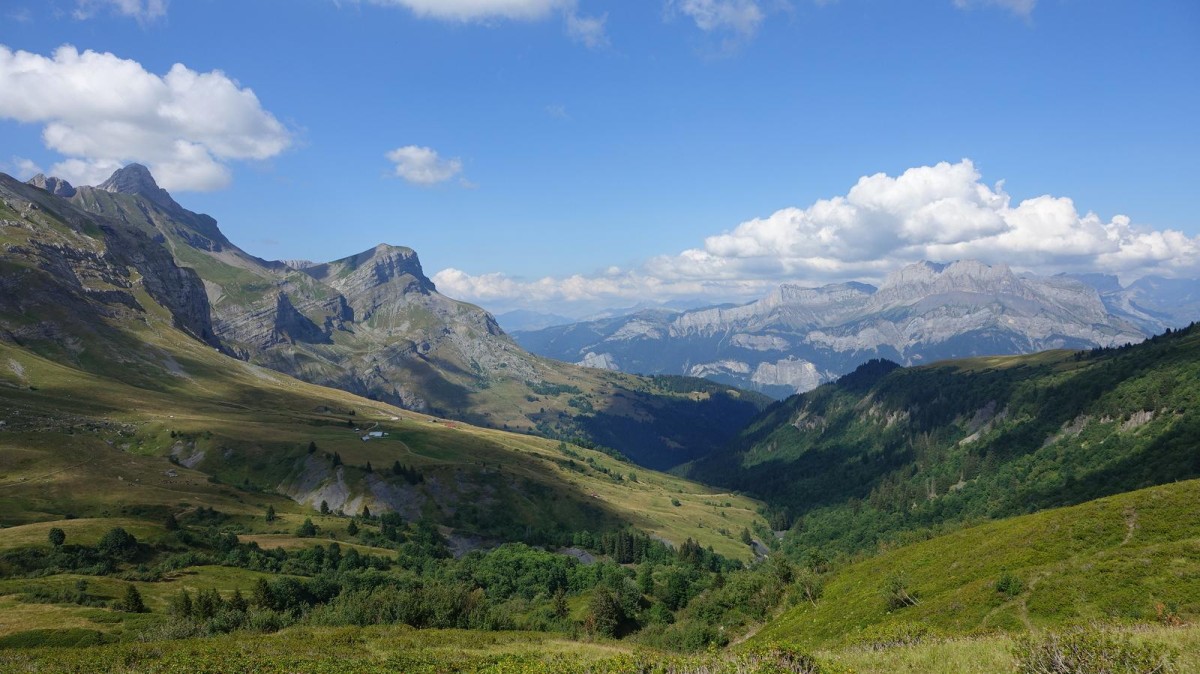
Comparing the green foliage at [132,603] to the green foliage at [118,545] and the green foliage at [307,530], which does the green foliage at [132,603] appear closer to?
the green foliage at [118,545]

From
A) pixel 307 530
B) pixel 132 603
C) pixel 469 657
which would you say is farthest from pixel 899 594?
pixel 307 530

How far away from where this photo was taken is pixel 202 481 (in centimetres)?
17575

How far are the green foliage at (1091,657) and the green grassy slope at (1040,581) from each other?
1238 cm

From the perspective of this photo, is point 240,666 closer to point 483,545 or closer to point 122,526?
A: point 122,526

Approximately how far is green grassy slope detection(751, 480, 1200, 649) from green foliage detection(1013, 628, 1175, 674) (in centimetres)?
1238

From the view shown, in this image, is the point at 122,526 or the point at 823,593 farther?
the point at 122,526

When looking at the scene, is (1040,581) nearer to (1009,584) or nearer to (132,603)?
(1009,584)

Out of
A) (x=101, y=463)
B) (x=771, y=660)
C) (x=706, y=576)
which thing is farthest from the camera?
(x=101, y=463)

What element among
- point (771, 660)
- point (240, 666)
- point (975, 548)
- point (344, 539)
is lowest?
point (344, 539)

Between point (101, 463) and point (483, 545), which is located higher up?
point (101, 463)

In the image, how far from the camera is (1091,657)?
2216 centimetres

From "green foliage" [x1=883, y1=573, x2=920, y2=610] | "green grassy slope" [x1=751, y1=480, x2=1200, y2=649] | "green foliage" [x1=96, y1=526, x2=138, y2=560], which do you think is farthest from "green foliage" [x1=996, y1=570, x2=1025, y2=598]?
"green foliage" [x1=96, y1=526, x2=138, y2=560]

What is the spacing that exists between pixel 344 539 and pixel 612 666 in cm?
14727

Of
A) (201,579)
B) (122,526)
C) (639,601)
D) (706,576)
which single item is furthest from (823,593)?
(122,526)
